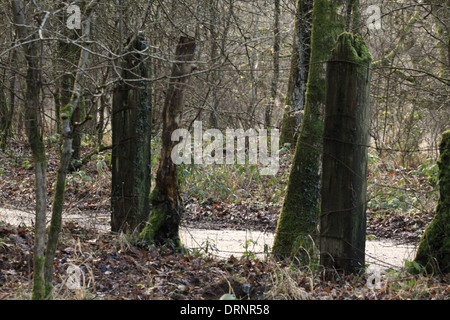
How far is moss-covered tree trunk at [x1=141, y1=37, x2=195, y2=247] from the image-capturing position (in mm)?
5797

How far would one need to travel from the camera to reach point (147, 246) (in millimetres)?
5719

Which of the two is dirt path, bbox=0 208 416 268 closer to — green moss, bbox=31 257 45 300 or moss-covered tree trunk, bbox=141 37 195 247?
moss-covered tree trunk, bbox=141 37 195 247

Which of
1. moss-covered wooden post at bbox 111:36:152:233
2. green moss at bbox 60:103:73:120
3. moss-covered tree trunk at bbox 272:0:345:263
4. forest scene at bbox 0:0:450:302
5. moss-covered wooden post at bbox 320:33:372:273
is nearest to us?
green moss at bbox 60:103:73:120

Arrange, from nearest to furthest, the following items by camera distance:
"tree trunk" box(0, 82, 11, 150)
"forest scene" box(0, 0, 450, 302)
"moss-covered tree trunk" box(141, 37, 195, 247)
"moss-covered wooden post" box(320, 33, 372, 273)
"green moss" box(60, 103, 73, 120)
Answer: "green moss" box(60, 103, 73, 120) < "forest scene" box(0, 0, 450, 302) < "moss-covered wooden post" box(320, 33, 372, 273) < "moss-covered tree trunk" box(141, 37, 195, 247) < "tree trunk" box(0, 82, 11, 150)

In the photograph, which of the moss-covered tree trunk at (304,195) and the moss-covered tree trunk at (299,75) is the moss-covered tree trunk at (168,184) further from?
the moss-covered tree trunk at (299,75)

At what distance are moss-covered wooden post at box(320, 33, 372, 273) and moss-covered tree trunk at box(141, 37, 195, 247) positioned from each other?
6.68 feet

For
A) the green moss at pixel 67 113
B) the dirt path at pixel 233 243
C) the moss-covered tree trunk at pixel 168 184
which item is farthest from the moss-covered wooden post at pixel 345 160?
the green moss at pixel 67 113

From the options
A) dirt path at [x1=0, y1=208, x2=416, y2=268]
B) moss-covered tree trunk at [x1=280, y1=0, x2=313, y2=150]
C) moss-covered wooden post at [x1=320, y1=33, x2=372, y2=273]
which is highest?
moss-covered tree trunk at [x1=280, y1=0, x2=313, y2=150]

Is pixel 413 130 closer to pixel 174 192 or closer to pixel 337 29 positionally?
pixel 337 29

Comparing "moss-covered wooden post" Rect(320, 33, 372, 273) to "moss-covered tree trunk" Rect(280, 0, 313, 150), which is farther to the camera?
"moss-covered tree trunk" Rect(280, 0, 313, 150)

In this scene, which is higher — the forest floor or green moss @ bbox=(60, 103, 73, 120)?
green moss @ bbox=(60, 103, 73, 120)

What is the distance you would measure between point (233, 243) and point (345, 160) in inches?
132

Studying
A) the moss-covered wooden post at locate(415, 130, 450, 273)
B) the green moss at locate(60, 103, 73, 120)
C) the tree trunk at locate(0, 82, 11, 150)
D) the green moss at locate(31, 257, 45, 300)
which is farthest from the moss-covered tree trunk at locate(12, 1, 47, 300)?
the tree trunk at locate(0, 82, 11, 150)
